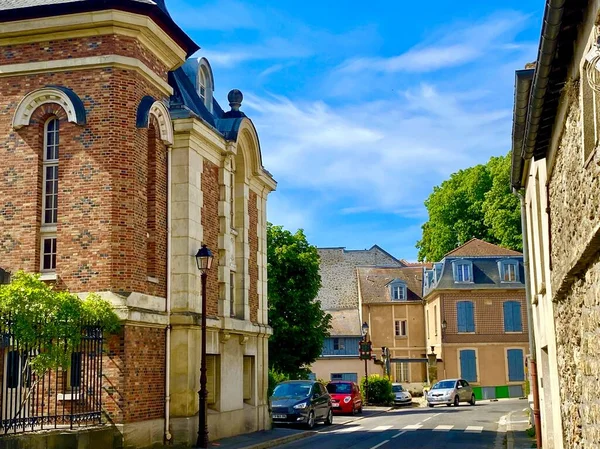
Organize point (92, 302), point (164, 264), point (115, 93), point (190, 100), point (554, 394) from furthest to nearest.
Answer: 1. point (190, 100)
2. point (164, 264)
3. point (115, 93)
4. point (92, 302)
5. point (554, 394)

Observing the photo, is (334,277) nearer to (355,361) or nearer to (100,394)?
(355,361)

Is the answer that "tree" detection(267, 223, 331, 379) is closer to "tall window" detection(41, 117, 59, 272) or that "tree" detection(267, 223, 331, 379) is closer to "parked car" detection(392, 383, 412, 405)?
"parked car" detection(392, 383, 412, 405)

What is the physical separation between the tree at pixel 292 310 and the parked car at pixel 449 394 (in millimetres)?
7017

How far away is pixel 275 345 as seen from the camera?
38.9 meters

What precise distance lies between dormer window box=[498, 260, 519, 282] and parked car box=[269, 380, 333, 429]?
28561 millimetres

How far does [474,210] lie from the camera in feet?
200

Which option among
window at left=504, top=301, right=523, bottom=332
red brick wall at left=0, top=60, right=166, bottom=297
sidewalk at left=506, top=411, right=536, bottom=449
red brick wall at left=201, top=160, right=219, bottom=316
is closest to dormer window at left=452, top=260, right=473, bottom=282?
window at left=504, top=301, right=523, bottom=332

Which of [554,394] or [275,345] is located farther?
[275,345]

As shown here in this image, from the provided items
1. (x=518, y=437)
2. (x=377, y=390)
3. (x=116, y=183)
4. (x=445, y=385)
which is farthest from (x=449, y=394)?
(x=116, y=183)

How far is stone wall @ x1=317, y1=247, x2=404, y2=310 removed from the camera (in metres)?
65.8

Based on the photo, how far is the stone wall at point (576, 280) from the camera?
7043 millimetres

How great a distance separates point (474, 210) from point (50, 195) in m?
47.8

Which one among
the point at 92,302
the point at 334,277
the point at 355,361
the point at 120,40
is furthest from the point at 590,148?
the point at 334,277

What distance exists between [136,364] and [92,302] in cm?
178
